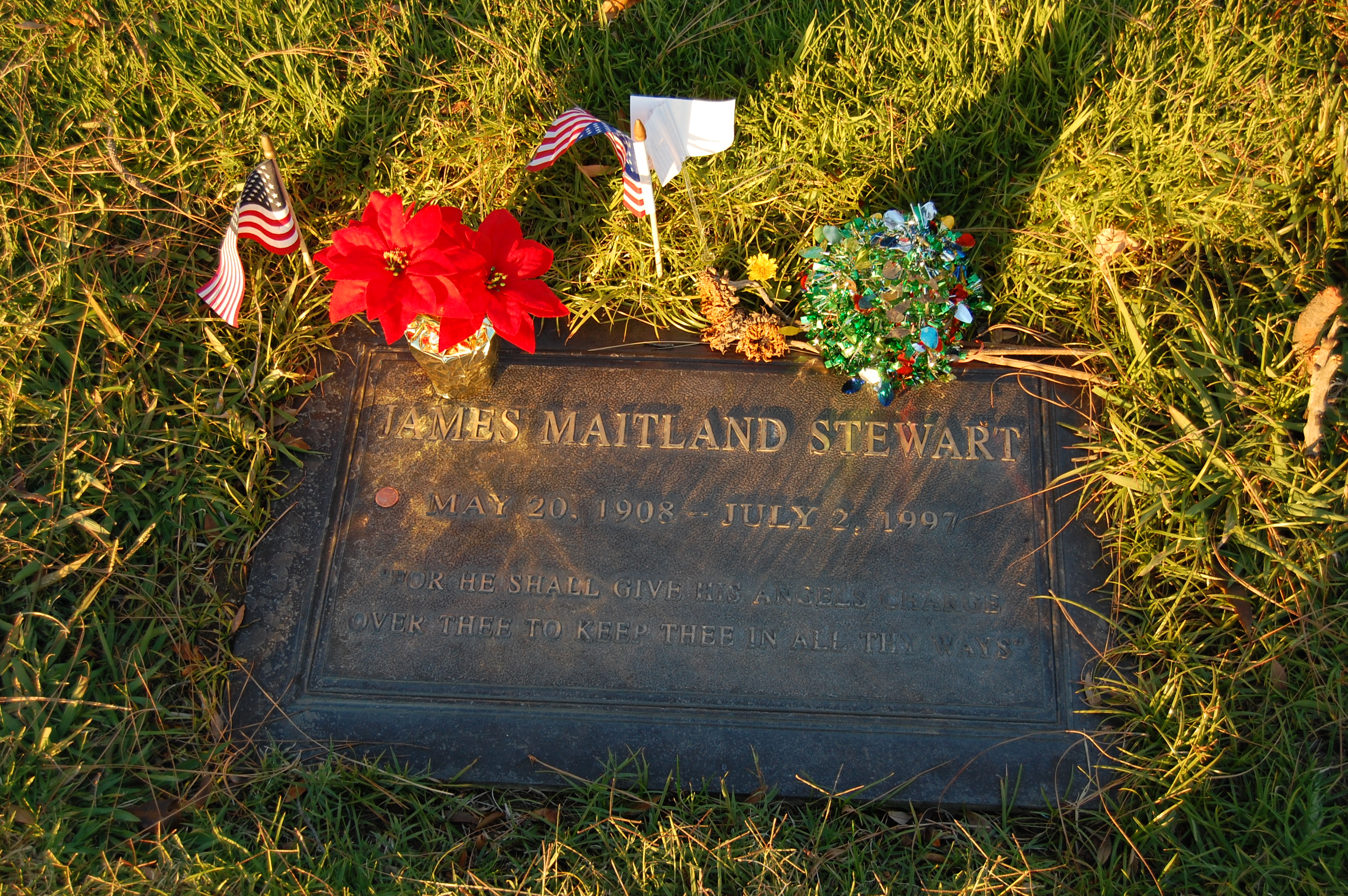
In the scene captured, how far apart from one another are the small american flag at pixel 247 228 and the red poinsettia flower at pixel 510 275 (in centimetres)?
57

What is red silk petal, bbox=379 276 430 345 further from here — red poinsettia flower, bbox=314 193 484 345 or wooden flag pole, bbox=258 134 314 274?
wooden flag pole, bbox=258 134 314 274

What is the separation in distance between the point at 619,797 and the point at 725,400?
114cm

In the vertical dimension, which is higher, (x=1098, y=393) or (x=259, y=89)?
(x=259, y=89)

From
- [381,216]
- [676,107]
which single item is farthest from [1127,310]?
[381,216]

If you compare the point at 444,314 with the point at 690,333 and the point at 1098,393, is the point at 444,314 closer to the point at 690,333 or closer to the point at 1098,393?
the point at 690,333

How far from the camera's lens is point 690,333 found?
102 inches

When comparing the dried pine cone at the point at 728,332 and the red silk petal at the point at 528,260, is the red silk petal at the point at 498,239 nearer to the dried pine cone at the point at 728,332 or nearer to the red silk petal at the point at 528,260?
the red silk petal at the point at 528,260

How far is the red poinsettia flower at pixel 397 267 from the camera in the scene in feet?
6.78

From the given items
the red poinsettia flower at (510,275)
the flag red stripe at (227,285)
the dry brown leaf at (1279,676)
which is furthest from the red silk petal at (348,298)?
the dry brown leaf at (1279,676)

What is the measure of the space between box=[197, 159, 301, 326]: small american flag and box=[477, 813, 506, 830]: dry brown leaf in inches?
59.8

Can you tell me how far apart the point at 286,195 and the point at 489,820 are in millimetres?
1827

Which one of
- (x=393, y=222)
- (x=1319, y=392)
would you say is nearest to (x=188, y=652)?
(x=393, y=222)

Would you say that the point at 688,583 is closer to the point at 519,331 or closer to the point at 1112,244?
the point at 519,331

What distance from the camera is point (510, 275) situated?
2211 millimetres
